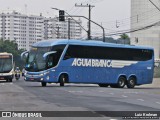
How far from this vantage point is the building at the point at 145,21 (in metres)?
123

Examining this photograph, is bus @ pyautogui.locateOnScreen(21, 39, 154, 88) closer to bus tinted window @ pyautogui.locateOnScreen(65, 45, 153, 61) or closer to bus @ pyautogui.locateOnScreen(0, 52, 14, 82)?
bus tinted window @ pyautogui.locateOnScreen(65, 45, 153, 61)

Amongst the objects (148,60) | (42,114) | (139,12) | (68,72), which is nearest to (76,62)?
(68,72)

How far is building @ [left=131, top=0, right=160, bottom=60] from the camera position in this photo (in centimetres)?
Result: 12294

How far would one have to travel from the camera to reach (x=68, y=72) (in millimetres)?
43438

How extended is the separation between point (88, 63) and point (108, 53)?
2009 millimetres

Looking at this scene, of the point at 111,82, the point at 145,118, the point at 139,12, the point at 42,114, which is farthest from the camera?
the point at 139,12

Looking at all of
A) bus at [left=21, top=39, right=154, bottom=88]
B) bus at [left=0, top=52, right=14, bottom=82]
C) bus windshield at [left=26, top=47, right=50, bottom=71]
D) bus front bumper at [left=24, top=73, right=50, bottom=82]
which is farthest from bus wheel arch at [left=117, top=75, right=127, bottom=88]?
bus at [left=0, top=52, right=14, bottom=82]

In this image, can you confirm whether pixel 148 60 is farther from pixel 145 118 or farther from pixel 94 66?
pixel 145 118

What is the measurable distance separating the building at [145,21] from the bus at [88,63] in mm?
73701

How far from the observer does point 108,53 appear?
45.5 metres

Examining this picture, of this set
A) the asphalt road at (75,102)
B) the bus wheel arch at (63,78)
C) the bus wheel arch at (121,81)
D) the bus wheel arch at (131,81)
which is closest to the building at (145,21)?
the bus wheel arch at (131,81)

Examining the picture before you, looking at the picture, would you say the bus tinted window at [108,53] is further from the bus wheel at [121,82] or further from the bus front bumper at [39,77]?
the bus front bumper at [39,77]

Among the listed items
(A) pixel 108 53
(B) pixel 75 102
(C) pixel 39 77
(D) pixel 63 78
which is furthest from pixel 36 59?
(B) pixel 75 102

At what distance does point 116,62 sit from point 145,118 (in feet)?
95.0
